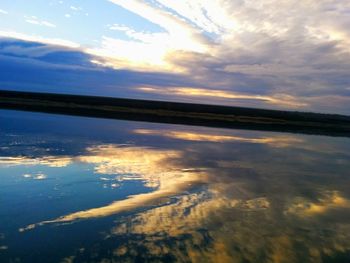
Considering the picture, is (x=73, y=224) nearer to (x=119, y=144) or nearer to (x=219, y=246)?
(x=219, y=246)

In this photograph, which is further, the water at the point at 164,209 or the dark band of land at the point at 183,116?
the dark band of land at the point at 183,116

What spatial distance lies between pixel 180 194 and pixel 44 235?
11.9 ft

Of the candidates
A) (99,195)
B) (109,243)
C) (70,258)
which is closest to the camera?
(70,258)

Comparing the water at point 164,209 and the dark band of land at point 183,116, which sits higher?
the water at point 164,209

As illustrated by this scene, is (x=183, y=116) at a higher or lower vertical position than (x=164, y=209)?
lower

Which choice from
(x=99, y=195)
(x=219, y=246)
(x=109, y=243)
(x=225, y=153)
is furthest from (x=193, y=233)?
(x=225, y=153)

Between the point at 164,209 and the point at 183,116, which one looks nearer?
the point at 164,209

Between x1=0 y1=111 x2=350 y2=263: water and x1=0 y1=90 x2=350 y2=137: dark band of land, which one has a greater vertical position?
x1=0 y1=111 x2=350 y2=263: water

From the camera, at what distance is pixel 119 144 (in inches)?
670

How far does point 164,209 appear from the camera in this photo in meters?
7.44

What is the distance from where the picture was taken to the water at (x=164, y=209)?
5492 mm

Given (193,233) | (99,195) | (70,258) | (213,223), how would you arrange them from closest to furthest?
1. (70,258)
2. (193,233)
3. (213,223)
4. (99,195)

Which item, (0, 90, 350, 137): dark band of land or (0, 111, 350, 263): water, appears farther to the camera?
(0, 90, 350, 137): dark band of land

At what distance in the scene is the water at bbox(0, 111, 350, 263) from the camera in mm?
5492
